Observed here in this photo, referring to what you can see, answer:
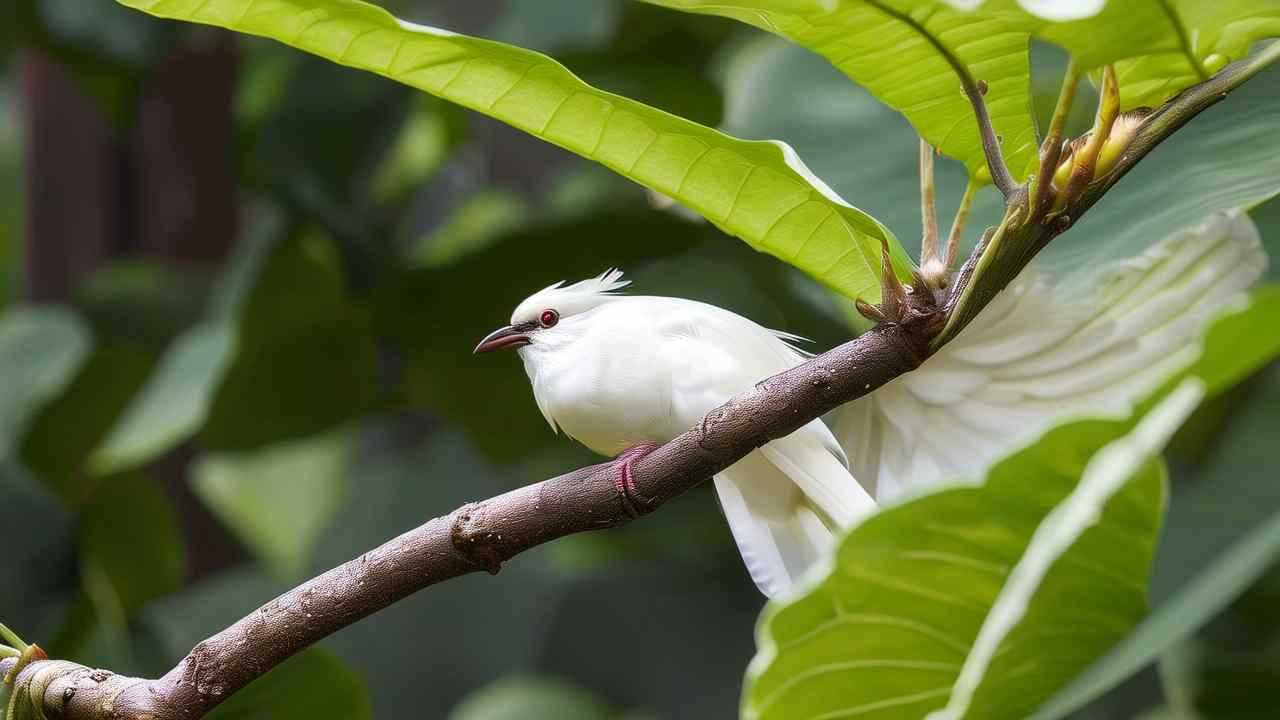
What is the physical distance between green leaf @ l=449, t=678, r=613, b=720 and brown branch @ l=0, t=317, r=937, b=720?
775mm

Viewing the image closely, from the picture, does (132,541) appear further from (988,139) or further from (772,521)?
(988,139)

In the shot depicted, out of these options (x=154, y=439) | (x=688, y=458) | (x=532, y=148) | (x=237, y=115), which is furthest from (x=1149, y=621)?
(x=532, y=148)

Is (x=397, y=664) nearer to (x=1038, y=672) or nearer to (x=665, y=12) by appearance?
(x=665, y=12)

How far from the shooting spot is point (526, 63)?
0.38 m

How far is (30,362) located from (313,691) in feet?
2.40

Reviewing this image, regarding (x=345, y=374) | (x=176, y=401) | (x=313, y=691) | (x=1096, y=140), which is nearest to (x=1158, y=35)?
(x=1096, y=140)

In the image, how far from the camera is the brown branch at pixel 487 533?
38cm

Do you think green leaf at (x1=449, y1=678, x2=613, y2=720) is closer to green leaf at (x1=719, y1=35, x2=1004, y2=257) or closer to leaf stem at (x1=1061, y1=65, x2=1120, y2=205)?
green leaf at (x1=719, y1=35, x2=1004, y2=257)

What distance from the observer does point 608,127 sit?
0.40 m

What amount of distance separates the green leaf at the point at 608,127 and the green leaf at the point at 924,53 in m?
0.03

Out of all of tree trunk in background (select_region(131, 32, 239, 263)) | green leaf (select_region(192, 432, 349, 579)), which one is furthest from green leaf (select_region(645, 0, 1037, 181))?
tree trunk in background (select_region(131, 32, 239, 263))

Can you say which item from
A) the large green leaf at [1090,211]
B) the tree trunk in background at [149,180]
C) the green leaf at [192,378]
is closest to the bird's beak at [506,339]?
the large green leaf at [1090,211]

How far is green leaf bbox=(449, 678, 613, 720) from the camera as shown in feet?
3.99

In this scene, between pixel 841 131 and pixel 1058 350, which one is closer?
pixel 1058 350
